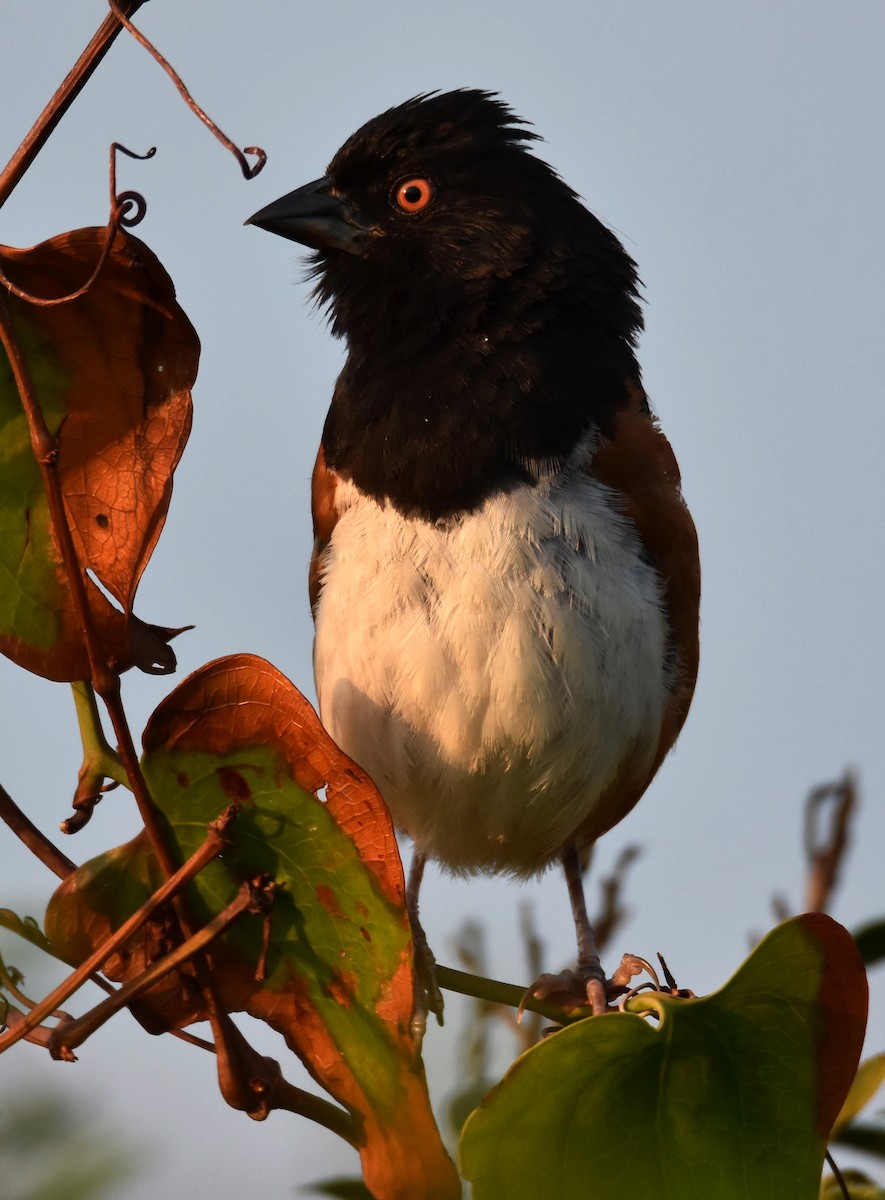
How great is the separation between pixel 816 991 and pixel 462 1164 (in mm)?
414

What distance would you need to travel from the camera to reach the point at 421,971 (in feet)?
7.11

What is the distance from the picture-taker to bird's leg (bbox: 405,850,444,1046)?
1864 millimetres

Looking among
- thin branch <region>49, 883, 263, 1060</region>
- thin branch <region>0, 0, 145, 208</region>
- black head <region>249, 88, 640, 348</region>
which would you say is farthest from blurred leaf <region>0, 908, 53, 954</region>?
black head <region>249, 88, 640, 348</region>

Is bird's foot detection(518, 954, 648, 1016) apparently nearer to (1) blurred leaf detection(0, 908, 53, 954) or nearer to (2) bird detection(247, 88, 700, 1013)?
(2) bird detection(247, 88, 700, 1013)

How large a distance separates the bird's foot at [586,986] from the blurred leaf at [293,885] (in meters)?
0.28

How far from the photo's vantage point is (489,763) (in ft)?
9.61

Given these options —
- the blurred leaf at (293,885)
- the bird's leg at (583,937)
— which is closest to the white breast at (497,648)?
the bird's leg at (583,937)

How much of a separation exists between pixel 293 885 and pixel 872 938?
104 cm

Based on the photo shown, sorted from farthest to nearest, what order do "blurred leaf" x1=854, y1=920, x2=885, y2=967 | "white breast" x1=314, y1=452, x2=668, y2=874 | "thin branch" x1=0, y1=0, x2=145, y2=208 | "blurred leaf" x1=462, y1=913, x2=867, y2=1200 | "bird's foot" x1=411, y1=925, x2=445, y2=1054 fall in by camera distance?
1. "white breast" x1=314, y1=452, x2=668, y2=874
2. "blurred leaf" x1=854, y1=920, x2=885, y2=967
3. "bird's foot" x1=411, y1=925, x2=445, y2=1054
4. "blurred leaf" x1=462, y1=913, x2=867, y2=1200
5. "thin branch" x1=0, y1=0, x2=145, y2=208

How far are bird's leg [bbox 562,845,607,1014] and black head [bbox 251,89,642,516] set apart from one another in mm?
896

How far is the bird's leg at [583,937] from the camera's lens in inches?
102

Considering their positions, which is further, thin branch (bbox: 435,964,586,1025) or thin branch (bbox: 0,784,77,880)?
thin branch (bbox: 435,964,586,1025)

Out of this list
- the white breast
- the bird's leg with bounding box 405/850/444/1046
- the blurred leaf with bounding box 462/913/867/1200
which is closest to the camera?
the blurred leaf with bounding box 462/913/867/1200

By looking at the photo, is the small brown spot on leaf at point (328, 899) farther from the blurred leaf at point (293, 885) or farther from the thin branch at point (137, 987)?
the thin branch at point (137, 987)
